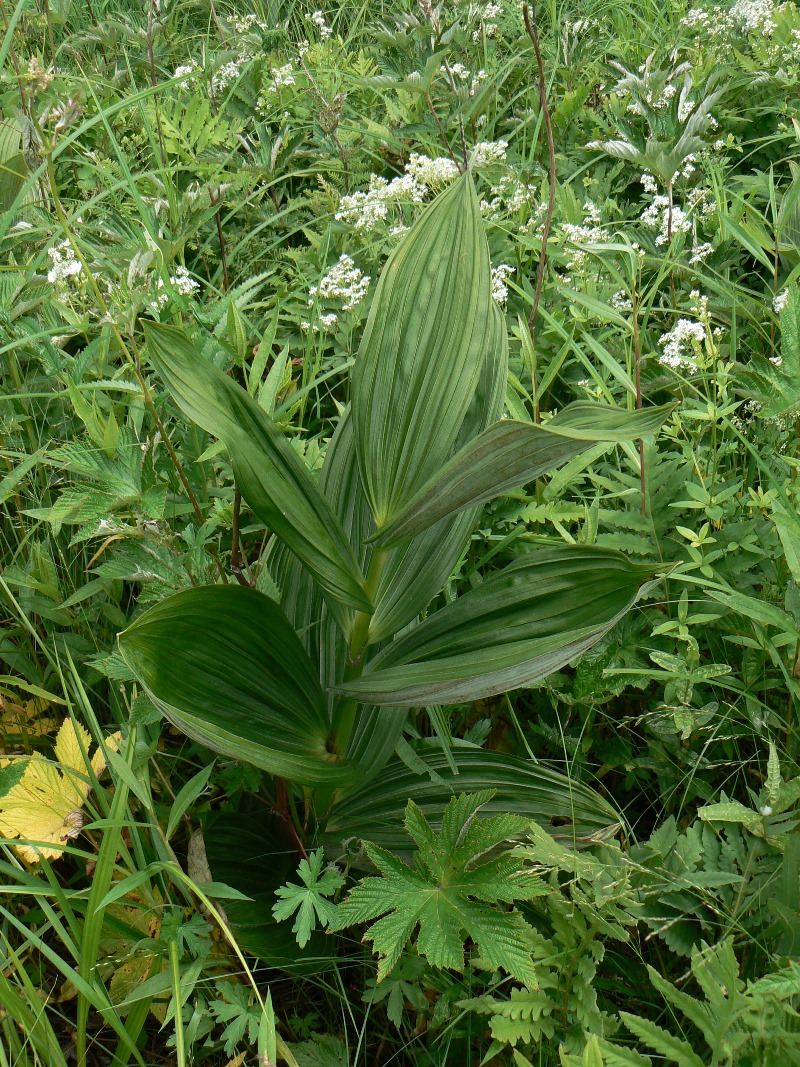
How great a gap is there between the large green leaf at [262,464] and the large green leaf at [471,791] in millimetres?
329

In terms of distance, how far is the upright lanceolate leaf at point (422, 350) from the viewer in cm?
131

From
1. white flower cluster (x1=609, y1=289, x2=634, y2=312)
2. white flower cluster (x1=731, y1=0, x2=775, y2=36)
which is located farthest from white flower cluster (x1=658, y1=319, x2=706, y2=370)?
white flower cluster (x1=731, y1=0, x2=775, y2=36)

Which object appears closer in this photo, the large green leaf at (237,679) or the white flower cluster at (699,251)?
the large green leaf at (237,679)

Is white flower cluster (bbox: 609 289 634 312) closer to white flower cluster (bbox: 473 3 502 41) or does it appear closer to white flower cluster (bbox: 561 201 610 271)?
white flower cluster (bbox: 561 201 610 271)

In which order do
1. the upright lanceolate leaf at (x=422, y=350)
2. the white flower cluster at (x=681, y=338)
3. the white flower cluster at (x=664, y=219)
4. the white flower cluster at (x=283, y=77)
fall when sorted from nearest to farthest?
1. the upright lanceolate leaf at (x=422, y=350)
2. the white flower cluster at (x=681, y=338)
3. the white flower cluster at (x=664, y=219)
4. the white flower cluster at (x=283, y=77)

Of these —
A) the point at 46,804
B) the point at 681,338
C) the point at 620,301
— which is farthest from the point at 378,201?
the point at 46,804

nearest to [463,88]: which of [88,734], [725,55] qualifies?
[725,55]

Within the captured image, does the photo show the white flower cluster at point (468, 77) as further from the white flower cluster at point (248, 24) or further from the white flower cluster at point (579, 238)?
the white flower cluster at point (248, 24)

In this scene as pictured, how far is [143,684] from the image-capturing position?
1.11 metres

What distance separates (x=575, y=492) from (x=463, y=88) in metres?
1.39

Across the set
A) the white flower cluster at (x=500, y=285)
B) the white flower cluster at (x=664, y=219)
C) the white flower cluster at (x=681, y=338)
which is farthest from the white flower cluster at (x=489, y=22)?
the white flower cluster at (x=681, y=338)

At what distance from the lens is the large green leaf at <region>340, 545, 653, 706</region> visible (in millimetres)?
1206

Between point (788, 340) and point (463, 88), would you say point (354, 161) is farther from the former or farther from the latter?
point (788, 340)

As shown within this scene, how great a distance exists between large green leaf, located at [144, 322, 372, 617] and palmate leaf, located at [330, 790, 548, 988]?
33 centimetres
